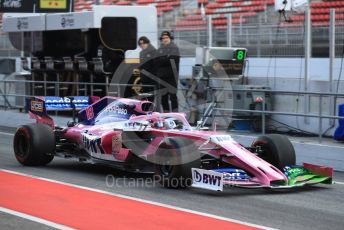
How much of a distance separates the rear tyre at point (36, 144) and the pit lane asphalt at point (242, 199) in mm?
151

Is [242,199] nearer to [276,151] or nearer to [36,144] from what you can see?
[276,151]

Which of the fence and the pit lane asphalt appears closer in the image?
the pit lane asphalt

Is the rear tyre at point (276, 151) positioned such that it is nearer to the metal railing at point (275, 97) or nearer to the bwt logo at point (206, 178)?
the bwt logo at point (206, 178)

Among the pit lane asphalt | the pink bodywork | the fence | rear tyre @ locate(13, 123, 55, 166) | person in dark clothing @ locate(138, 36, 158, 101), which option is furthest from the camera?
the fence

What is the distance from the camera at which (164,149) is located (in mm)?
9016

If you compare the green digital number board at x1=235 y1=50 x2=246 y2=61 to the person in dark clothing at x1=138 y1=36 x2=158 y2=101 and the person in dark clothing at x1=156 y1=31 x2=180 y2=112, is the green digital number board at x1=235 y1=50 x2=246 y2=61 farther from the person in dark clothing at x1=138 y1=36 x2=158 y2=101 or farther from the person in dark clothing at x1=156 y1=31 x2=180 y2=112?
the person in dark clothing at x1=138 y1=36 x2=158 y2=101

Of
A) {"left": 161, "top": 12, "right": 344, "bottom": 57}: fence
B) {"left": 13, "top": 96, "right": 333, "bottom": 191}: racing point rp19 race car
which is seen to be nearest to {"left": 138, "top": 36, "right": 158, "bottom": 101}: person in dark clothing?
{"left": 161, "top": 12, "right": 344, "bottom": 57}: fence

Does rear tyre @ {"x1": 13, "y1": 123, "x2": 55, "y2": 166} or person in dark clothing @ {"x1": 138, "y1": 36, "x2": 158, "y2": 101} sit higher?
person in dark clothing @ {"x1": 138, "y1": 36, "x2": 158, "y2": 101}

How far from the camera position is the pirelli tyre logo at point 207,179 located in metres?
8.43

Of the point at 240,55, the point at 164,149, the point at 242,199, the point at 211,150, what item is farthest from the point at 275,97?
the point at 242,199

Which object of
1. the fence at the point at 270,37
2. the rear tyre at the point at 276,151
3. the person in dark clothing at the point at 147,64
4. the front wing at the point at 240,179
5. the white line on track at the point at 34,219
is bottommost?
the white line on track at the point at 34,219

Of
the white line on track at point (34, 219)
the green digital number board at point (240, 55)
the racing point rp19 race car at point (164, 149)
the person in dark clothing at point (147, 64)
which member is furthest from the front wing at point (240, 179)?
the person in dark clothing at point (147, 64)

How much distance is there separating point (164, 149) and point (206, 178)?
29.9 inches

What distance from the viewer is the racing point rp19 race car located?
28.7 feet
